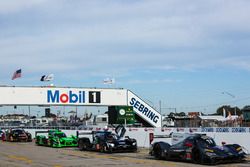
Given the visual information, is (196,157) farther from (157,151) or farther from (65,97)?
(65,97)

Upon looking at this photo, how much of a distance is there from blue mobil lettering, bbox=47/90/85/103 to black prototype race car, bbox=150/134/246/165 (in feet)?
89.5

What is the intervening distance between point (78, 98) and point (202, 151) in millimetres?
30596

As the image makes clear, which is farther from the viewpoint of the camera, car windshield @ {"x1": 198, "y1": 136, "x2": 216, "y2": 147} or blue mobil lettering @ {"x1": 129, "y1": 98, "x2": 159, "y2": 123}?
blue mobil lettering @ {"x1": 129, "y1": 98, "x2": 159, "y2": 123}

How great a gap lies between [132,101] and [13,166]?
31.6 meters

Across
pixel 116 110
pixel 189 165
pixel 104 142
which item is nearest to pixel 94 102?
pixel 116 110

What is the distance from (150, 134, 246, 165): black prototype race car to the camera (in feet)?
58.3

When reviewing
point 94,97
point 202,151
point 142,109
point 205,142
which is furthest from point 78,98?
point 202,151

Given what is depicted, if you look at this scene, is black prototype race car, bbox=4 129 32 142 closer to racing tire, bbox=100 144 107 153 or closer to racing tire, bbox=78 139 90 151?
racing tire, bbox=78 139 90 151

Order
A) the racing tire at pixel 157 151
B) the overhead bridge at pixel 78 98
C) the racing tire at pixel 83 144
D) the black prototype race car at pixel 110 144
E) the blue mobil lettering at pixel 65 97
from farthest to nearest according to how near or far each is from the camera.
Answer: the blue mobil lettering at pixel 65 97 < the overhead bridge at pixel 78 98 < the racing tire at pixel 83 144 < the black prototype race car at pixel 110 144 < the racing tire at pixel 157 151

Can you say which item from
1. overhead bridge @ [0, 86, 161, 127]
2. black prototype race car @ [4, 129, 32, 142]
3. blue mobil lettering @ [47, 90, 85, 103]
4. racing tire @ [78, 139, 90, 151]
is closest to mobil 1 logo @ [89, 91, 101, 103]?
overhead bridge @ [0, 86, 161, 127]

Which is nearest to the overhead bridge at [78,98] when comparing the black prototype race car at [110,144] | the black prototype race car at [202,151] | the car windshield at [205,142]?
the black prototype race car at [110,144]

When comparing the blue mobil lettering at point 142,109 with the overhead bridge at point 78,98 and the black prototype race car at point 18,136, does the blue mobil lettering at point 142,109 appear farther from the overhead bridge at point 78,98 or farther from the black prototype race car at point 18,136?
the black prototype race car at point 18,136

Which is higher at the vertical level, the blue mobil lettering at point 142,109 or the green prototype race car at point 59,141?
the blue mobil lettering at point 142,109

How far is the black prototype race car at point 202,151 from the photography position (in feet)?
58.3
